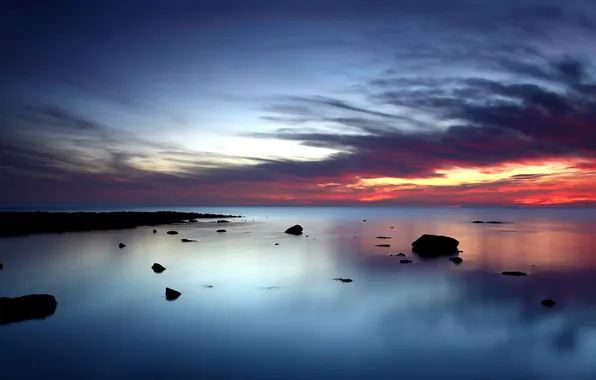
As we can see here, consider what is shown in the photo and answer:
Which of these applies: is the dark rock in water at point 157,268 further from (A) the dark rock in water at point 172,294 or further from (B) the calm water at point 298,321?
(A) the dark rock in water at point 172,294

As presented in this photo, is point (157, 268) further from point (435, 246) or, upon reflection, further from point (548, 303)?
point (435, 246)

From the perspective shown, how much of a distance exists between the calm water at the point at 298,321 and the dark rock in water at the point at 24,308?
0.70 m

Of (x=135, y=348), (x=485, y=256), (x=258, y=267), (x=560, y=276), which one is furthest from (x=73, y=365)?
(x=485, y=256)

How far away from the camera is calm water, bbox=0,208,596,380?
49.1ft

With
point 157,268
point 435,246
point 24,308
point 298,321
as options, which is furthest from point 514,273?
point 24,308


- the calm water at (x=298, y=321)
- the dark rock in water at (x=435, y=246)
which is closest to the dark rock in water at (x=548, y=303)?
the calm water at (x=298, y=321)

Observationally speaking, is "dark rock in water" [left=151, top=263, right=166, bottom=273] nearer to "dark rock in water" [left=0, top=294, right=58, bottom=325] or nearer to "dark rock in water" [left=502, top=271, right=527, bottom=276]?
"dark rock in water" [left=0, top=294, right=58, bottom=325]

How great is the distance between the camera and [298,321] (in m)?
20.7

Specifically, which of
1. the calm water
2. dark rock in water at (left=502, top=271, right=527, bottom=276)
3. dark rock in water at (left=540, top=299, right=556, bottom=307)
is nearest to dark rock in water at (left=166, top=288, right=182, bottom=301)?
the calm water

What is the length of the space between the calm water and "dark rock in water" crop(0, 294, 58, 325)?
699 mm

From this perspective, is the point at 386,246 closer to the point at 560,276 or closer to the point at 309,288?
the point at 560,276

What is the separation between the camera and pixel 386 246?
55.4 metres

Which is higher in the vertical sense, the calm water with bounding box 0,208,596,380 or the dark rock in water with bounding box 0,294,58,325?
the dark rock in water with bounding box 0,294,58,325

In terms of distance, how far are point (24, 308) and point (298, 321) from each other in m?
13.8
